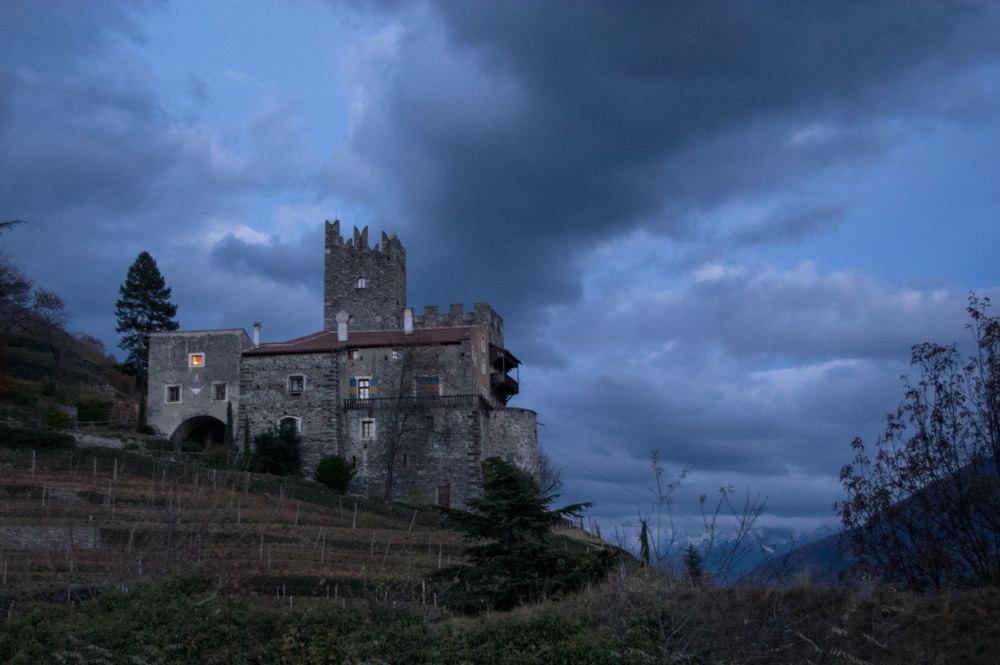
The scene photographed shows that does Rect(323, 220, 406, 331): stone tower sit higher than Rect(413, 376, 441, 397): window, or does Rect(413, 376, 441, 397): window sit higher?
Rect(323, 220, 406, 331): stone tower

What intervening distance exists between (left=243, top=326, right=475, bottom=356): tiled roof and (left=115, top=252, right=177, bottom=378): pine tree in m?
16.8

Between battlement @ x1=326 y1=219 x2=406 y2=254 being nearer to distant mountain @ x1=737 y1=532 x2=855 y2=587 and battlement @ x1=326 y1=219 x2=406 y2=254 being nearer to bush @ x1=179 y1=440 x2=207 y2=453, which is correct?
bush @ x1=179 y1=440 x2=207 y2=453

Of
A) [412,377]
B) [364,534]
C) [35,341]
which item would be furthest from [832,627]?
[35,341]

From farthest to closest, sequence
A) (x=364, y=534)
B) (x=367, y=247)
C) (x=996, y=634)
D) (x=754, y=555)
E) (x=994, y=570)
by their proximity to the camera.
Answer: (x=367, y=247)
(x=364, y=534)
(x=994, y=570)
(x=996, y=634)
(x=754, y=555)

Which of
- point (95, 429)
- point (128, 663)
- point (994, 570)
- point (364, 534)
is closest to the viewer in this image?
point (128, 663)

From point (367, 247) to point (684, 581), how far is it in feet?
161

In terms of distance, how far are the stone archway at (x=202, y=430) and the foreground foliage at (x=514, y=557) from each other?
127ft

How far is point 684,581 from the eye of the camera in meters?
16.7

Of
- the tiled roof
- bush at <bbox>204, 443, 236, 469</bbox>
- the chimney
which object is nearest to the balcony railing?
the tiled roof

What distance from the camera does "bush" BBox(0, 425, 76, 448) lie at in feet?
148

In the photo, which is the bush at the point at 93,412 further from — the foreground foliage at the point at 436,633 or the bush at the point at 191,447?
the foreground foliage at the point at 436,633

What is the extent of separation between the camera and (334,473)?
53.0 metres

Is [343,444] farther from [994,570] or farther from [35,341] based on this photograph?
[994,570]

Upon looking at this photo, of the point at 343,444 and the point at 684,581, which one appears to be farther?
the point at 343,444
